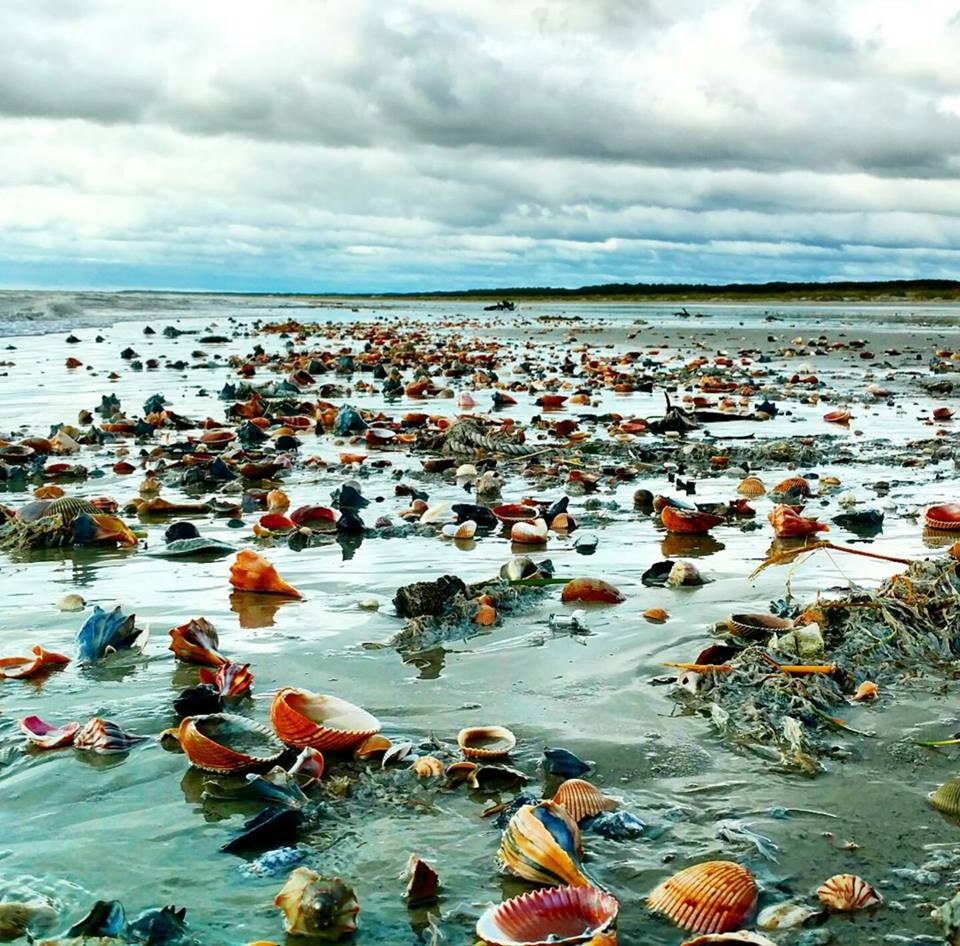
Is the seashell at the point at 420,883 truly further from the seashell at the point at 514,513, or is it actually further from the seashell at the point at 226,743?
the seashell at the point at 514,513

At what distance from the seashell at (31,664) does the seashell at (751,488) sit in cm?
518

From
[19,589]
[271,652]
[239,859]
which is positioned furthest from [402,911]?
[19,589]

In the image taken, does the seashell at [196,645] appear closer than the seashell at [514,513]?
Yes

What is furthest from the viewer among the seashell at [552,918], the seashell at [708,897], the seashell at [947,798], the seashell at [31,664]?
the seashell at [31,664]

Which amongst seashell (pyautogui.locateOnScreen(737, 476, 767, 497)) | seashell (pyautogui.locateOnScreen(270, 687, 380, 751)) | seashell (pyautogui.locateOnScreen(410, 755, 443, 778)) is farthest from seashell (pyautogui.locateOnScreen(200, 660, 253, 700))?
seashell (pyautogui.locateOnScreen(737, 476, 767, 497))

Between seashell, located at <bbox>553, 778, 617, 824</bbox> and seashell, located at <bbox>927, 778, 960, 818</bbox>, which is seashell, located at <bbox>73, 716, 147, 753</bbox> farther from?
seashell, located at <bbox>927, 778, 960, 818</bbox>

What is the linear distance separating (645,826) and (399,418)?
10218 mm

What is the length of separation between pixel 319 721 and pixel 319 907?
1152 mm

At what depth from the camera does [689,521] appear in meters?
6.66

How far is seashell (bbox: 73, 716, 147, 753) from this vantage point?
3.54 metres

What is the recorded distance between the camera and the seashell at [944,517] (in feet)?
21.5

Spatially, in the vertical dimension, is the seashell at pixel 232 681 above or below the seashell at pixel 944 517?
below

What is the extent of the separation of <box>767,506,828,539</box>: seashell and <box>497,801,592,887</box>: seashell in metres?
4.07

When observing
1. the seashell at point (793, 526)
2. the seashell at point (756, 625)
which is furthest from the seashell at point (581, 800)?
the seashell at point (793, 526)
